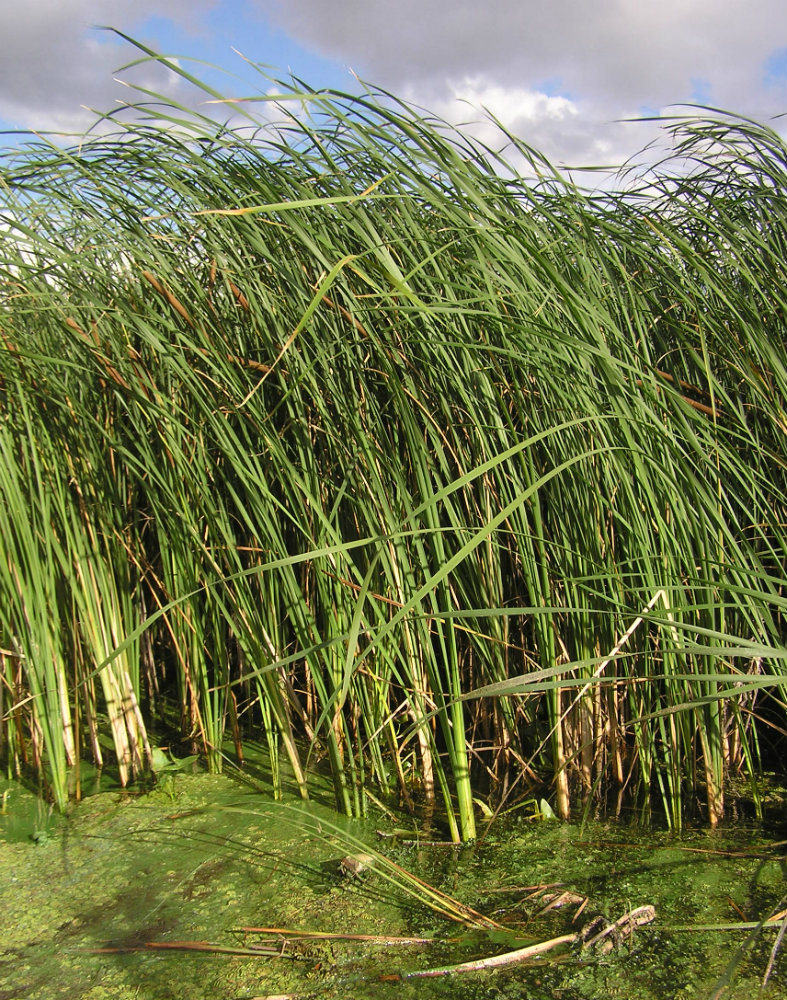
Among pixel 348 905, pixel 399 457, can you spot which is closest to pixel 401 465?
pixel 399 457

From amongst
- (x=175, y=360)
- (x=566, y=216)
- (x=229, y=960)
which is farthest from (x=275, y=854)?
(x=566, y=216)

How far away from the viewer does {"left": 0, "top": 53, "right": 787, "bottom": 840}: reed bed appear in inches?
61.7

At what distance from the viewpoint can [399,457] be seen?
70.0 inches

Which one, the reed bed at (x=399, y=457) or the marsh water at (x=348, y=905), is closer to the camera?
the marsh water at (x=348, y=905)

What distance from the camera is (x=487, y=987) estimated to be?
49.0 inches

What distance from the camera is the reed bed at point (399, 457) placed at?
61.7 inches

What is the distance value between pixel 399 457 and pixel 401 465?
97 millimetres

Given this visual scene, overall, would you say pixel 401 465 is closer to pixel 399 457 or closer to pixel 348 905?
pixel 399 457

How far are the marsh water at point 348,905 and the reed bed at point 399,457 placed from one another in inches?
4.6

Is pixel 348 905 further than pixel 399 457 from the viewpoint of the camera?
No

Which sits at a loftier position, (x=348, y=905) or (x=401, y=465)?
(x=401, y=465)

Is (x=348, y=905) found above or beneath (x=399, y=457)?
beneath

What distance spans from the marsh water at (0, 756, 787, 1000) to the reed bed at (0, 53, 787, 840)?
0.38 ft

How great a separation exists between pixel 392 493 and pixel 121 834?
95cm
